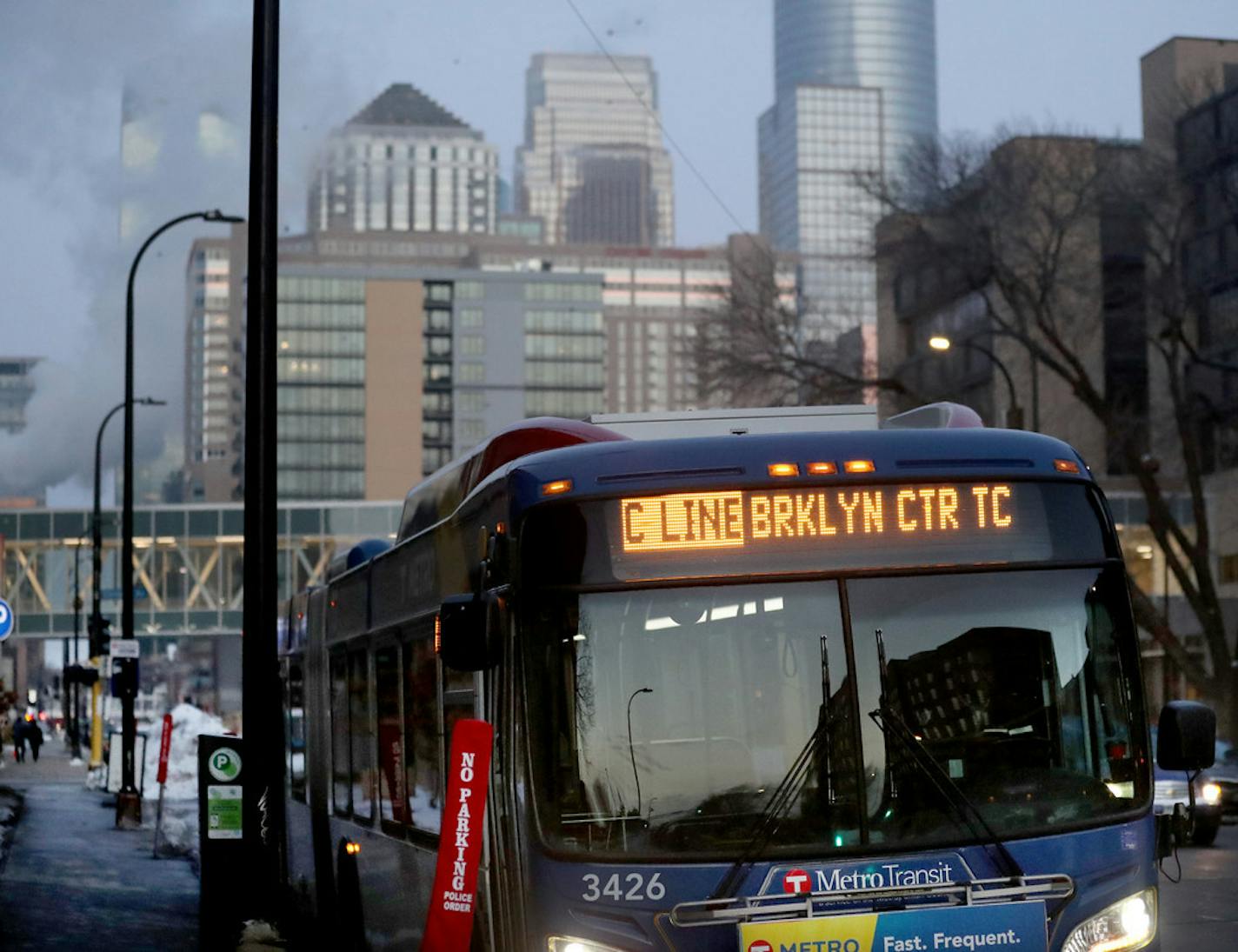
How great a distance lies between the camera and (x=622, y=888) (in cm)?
676

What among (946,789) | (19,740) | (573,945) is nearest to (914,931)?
(946,789)

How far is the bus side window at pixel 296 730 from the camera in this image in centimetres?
1422

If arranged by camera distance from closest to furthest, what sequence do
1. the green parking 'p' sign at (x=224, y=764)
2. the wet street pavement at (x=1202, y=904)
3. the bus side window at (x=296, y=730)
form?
the wet street pavement at (x=1202, y=904) → the bus side window at (x=296, y=730) → the green parking 'p' sign at (x=224, y=764)

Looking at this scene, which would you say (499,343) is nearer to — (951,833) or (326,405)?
(326,405)

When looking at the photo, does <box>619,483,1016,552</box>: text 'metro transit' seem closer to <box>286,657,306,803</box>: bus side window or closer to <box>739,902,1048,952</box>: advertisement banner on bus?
<box>739,902,1048,952</box>: advertisement banner on bus

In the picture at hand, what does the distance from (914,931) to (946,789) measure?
0.48 meters

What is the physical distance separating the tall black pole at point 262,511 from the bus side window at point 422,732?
7.73 ft

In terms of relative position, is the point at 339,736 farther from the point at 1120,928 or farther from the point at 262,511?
the point at 1120,928

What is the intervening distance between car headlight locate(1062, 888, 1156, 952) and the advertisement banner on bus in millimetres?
203

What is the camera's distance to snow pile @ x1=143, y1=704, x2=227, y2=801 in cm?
3834

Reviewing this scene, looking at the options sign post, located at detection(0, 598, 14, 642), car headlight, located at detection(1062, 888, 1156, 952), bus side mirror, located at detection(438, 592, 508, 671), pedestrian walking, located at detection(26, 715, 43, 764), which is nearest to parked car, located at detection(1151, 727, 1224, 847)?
sign post, located at detection(0, 598, 14, 642)

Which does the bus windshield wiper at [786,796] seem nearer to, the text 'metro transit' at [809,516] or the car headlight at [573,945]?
the car headlight at [573,945]

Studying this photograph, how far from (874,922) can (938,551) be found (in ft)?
4.28

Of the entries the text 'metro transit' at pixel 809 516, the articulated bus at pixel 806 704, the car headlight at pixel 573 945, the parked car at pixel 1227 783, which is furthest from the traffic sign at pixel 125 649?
the car headlight at pixel 573 945
